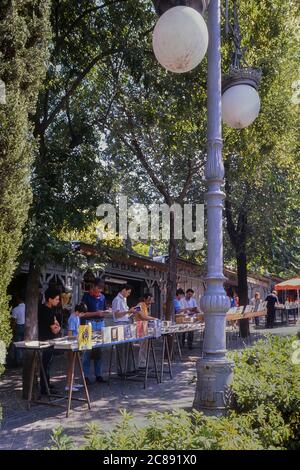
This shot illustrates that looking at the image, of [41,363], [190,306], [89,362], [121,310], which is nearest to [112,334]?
[41,363]

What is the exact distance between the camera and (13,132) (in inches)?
184

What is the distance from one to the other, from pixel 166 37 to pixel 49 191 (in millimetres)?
5118

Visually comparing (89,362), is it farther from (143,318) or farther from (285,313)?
(285,313)

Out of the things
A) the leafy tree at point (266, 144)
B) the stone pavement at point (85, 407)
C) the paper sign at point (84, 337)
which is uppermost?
the leafy tree at point (266, 144)

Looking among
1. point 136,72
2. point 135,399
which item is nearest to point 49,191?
point 136,72

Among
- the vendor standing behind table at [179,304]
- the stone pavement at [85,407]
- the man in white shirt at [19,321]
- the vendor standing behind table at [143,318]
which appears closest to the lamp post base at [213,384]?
the stone pavement at [85,407]

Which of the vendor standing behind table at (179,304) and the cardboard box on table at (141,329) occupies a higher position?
the vendor standing behind table at (179,304)

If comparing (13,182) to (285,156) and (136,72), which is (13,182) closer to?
(136,72)

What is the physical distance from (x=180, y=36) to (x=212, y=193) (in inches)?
65.6

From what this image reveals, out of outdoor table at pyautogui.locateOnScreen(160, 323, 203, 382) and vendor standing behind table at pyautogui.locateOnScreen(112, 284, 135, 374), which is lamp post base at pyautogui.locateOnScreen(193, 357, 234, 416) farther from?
vendor standing behind table at pyautogui.locateOnScreen(112, 284, 135, 374)

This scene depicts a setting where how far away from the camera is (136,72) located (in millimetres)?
10008

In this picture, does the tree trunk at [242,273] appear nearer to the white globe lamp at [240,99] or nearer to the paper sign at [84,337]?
the paper sign at [84,337]

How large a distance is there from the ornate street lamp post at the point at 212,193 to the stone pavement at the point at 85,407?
2.01 ft

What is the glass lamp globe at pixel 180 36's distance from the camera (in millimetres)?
4039
